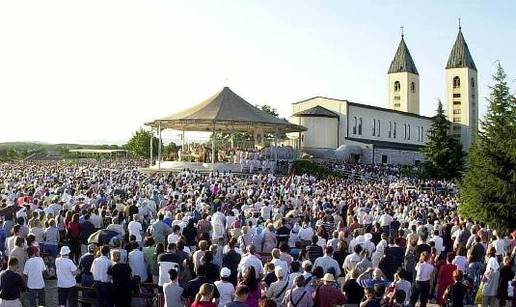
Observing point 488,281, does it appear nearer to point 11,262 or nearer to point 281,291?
point 281,291

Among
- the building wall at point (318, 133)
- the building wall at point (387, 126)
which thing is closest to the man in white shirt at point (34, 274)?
the building wall at point (318, 133)

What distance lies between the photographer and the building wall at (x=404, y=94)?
8562cm

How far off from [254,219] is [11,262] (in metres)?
6.98

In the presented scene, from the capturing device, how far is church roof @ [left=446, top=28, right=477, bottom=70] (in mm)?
84562

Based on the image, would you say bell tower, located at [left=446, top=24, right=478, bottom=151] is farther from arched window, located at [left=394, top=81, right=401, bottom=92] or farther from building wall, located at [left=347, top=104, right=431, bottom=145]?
arched window, located at [left=394, top=81, right=401, bottom=92]

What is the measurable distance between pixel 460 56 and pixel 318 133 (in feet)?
108

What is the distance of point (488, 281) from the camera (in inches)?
439

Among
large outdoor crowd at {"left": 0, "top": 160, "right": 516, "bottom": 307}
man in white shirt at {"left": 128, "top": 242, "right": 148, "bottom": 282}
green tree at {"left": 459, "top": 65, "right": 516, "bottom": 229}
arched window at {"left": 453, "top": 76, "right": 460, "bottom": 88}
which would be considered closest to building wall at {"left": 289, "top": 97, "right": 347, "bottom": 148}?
arched window at {"left": 453, "top": 76, "right": 460, "bottom": 88}

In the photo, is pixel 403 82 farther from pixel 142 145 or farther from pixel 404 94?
pixel 142 145

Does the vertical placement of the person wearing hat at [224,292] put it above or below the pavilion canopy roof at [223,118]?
below

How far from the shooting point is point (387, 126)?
71.4m

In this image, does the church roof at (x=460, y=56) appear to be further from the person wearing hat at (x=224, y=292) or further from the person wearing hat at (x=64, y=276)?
the person wearing hat at (x=224, y=292)

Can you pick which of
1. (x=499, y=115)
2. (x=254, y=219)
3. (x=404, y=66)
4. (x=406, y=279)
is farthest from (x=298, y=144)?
(x=406, y=279)

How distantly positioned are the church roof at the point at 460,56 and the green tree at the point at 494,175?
64.3m
